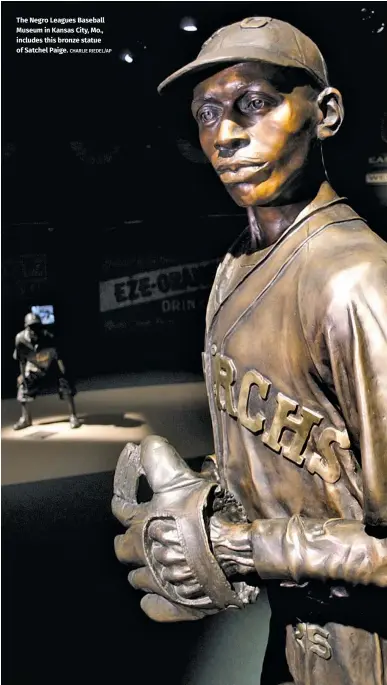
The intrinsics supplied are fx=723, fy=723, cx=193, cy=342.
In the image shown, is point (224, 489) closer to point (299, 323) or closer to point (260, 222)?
point (299, 323)

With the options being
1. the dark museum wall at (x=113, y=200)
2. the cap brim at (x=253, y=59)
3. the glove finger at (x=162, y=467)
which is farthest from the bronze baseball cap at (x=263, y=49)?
the glove finger at (x=162, y=467)


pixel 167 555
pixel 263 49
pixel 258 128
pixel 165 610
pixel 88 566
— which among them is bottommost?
pixel 88 566

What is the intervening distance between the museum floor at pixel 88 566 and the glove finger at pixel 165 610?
0.49 metres

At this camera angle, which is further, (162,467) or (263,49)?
(162,467)

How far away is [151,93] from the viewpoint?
59.8 inches

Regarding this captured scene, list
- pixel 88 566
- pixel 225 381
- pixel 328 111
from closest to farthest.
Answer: pixel 328 111, pixel 225 381, pixel 88 566

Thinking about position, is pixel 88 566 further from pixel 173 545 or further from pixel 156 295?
pixel 173 545

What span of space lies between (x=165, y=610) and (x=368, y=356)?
0.57 m

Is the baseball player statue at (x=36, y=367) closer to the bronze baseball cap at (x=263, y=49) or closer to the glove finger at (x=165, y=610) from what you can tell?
the glove finger at (x=165, y=610)

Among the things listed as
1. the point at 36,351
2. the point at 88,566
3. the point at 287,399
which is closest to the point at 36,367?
the point at 36,351

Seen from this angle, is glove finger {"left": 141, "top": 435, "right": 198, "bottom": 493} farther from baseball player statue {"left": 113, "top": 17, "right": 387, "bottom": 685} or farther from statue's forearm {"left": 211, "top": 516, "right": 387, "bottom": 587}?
statue's forearm {"left": 211, "top": 516, "right": 387, "bottom": 587}

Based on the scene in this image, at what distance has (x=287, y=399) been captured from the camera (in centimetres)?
103

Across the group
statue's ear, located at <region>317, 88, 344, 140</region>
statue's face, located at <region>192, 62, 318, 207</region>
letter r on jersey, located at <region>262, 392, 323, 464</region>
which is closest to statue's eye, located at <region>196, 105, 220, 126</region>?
statue's face, located at <region>192, 62, 318, 207</region>

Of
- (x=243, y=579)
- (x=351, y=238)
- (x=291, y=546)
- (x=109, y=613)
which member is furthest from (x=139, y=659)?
(x=351, y=238)
